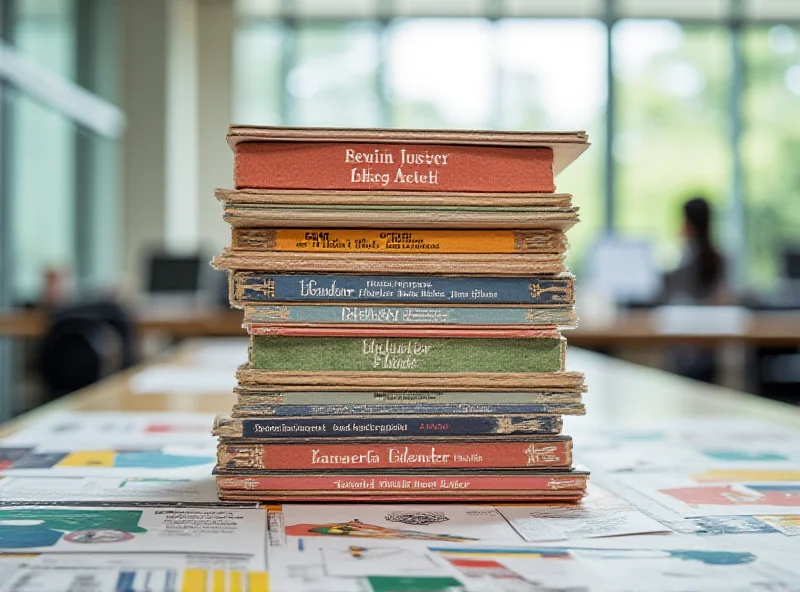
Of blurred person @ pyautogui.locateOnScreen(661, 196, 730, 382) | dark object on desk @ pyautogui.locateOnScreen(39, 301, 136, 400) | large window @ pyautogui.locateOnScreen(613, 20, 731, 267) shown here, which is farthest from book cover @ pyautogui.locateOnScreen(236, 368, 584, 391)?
large window @ pyautogui.locateOnScreen(613, 20, 731, 267)

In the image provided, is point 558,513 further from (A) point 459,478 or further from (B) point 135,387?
(B) point 135,387

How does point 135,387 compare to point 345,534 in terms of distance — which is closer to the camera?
point 345,534

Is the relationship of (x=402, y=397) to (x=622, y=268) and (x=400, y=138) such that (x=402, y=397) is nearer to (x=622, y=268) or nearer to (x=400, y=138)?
(x=400, y=138)

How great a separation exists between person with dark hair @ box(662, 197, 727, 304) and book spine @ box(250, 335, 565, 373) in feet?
16.7

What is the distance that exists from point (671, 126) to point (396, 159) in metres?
9.29

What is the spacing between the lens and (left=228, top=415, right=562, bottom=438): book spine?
94 cm

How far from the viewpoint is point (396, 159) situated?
0.96m

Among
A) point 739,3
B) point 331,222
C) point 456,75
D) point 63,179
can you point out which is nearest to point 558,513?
point 331,222

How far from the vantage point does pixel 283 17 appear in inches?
381

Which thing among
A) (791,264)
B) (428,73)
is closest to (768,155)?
(791,264)

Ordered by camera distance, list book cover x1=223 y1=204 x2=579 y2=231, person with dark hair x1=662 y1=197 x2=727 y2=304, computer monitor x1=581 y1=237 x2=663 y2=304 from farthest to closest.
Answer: computer monitor x1=581 y1=237 x2=663 y2=304 < person with dark hair x1=662 y1=197 x2=727 y2=304 < book cover x1=223 y1=204 x2=579 y2=231

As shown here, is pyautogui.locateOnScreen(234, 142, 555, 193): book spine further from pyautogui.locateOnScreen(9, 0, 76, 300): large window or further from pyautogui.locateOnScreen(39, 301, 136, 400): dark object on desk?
pyautogui.locateOnScreen(9, 0, 76, 300): large window

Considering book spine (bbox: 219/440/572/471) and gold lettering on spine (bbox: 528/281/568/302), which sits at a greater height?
gold lettering on spine (bbox: 528/281/568/302)

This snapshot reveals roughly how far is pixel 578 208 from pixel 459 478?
29 cm
